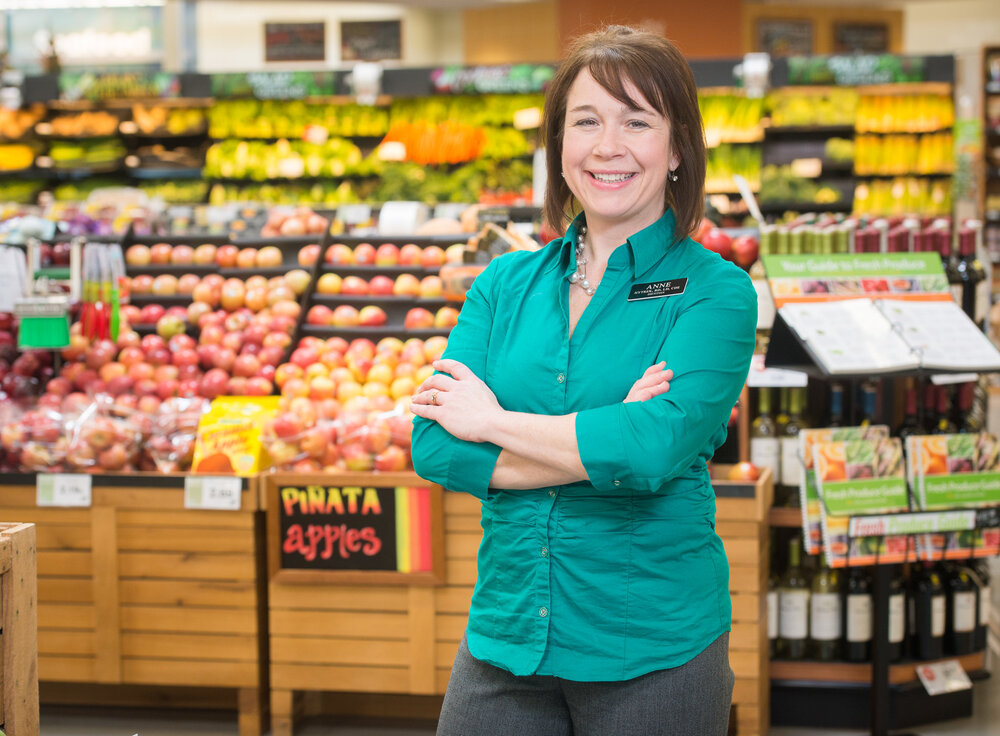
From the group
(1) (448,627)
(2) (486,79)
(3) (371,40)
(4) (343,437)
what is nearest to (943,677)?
(1) (448,627)

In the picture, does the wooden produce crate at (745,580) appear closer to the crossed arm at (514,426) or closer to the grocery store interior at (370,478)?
the grocery store interior at (370,478)

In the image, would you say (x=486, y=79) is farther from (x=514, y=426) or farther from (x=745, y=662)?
(x=514, y=426)

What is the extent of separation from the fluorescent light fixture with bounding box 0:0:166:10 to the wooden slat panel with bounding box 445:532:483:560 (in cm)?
1111

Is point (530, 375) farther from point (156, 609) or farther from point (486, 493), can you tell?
point (156, 609)

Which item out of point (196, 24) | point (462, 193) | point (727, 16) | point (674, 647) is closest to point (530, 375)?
point (674, 647)

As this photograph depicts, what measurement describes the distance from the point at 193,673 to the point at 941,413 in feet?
8.63

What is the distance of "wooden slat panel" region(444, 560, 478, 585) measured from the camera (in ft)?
10.5

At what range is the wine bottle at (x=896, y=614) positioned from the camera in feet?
11.1

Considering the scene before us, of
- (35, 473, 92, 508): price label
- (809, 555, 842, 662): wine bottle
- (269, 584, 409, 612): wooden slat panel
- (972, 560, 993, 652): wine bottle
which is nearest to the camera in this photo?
(269, 584, 409, 612): wooden slat panel

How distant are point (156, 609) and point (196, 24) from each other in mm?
10936

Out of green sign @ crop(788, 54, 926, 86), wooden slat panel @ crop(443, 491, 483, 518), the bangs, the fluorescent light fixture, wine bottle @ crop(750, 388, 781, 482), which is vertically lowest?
wooden slat panel @ crop(443, 491, 483, 518)

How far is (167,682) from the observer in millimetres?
3350

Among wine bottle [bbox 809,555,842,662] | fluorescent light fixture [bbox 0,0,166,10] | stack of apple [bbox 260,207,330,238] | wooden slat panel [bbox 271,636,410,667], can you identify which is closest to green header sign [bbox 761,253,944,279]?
wine bottle [bbox 809,555,842,662]

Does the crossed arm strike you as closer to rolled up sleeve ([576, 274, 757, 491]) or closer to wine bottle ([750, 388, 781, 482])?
rolled up sleeve ([576, 274, 757, 491])
